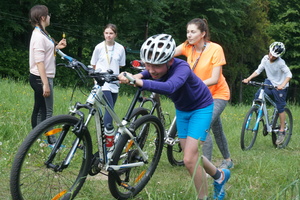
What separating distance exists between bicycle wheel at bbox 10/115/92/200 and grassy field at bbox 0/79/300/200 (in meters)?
0.23

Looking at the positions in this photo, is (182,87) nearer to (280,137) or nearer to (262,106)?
(262,106)

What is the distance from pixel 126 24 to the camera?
26391 millimetres

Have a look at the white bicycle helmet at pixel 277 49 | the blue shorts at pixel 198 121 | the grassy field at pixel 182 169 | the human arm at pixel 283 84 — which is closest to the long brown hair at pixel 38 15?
the grassy field at pixel 182 169

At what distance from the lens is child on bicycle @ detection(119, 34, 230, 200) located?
350 cm

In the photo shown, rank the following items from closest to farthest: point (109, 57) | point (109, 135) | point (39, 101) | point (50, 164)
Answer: point (50, 164), point (109, 135), point (39, 101), point (109, 57)

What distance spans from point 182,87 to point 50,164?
1300 mm

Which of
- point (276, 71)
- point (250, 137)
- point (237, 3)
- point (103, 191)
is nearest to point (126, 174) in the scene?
point (103, 191)

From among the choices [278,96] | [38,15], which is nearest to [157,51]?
[38,15]

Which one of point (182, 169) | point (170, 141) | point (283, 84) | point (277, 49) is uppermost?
point (277, 49)

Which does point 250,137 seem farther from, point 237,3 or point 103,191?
point 237,3

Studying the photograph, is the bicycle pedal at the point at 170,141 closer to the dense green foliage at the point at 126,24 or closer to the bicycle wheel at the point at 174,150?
the bicycle wheel at the point at 174,150

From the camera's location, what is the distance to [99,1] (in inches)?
1037

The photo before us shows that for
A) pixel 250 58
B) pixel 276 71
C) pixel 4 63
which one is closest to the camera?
pixel 276 71

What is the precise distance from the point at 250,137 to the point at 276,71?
1433 mm
